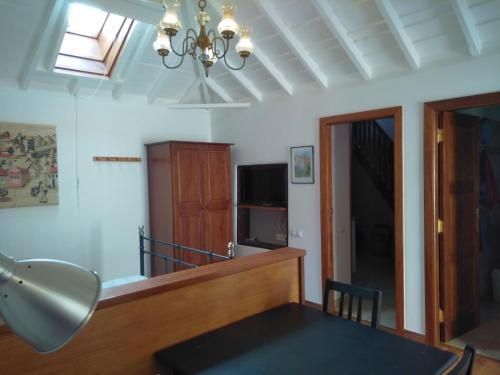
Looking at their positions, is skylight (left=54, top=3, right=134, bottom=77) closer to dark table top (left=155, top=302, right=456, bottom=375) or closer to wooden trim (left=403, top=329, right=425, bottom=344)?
dark table top (left=155, top=302, right=456, bottom=375)

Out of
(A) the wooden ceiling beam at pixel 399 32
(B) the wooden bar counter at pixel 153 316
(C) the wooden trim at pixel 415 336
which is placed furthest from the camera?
(C) the wooden trim at pixel 415 336

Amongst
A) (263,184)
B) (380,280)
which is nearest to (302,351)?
(263,184)

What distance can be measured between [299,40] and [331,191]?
1589 mm

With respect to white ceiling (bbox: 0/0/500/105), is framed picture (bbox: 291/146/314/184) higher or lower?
lower

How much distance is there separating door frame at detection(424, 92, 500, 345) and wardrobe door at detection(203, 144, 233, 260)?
8.11 feet

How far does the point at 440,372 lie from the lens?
1.38 metres

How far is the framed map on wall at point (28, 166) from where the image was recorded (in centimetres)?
360

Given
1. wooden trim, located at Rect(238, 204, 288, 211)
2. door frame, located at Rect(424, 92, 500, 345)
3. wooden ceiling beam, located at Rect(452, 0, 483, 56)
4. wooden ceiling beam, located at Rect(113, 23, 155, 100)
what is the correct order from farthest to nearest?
wooden trim, located at Rect(238, 204, 288, 211), wooden ceiling beam, located at Rect(113, 23, 155, 100), door frame, located at Rect(424, 92, 500, 345), wooden ceiling beam, located at Rect(452, 0, 483, 56)

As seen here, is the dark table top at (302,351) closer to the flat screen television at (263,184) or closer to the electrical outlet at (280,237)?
the flat screen television at (263,184)

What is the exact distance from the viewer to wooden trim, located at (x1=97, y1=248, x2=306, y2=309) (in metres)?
1.52

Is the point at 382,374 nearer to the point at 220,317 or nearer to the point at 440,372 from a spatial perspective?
the point at 440,372

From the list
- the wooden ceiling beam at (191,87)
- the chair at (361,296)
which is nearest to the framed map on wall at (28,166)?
the wooden ceiling beam at (191,87)

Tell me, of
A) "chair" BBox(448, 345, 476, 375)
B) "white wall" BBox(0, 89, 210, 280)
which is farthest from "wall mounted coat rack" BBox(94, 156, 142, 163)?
"chair" BBox(448, 345, 476, 375)

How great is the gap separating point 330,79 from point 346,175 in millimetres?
1161
